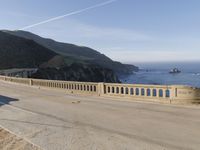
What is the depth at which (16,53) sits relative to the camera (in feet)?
399

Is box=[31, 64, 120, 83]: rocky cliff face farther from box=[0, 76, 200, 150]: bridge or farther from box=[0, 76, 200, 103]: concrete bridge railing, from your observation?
box=[0, 76, 200, 150]: bridge

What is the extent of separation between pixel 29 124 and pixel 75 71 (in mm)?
103896

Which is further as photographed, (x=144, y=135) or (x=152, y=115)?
(x=152, y=115)

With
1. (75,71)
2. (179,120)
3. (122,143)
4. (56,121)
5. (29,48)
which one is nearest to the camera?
(122,143)

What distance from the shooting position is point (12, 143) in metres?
7.27

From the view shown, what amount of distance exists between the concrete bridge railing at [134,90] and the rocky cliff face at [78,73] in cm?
6197

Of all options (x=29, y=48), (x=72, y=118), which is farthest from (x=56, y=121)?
(x=29, y=48)

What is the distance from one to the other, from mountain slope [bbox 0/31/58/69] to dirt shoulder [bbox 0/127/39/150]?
99.0 meters

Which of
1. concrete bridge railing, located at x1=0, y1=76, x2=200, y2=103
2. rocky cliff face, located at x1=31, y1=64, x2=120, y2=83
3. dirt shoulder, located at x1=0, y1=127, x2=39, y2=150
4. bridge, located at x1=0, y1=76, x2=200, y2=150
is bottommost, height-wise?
dirt shoulder, located at x1=0, y1=127, x2=39, y2=150

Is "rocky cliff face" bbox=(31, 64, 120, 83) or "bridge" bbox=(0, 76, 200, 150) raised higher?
"rocky cliff face" bbox=(31, 64, 120, 83)

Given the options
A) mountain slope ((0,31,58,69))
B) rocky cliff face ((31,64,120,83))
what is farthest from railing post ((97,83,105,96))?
mountain slope ((0,31,58,69))

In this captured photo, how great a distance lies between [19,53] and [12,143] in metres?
121

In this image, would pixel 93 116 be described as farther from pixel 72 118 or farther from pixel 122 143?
pixel 122 143

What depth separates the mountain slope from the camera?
109812 millimetres
